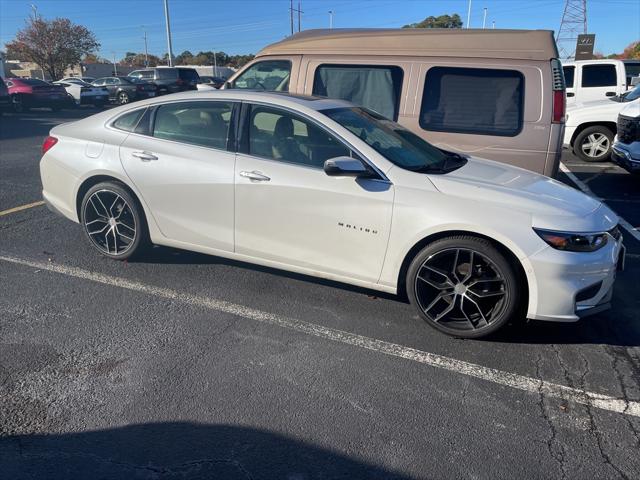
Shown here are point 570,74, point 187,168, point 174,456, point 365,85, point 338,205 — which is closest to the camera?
point 174,456

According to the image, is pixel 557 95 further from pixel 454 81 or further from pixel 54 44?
pixel 54 44

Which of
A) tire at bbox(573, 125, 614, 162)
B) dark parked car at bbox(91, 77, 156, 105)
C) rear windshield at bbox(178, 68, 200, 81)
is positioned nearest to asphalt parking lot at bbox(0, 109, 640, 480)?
tire at bbox(573, 125, 614, 162)

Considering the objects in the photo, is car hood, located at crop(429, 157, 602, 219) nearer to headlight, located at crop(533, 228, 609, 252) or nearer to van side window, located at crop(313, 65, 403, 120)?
headlight, located at crop(533, 228, 609, 252)

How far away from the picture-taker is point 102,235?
480 centimetres

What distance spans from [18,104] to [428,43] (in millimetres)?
21022

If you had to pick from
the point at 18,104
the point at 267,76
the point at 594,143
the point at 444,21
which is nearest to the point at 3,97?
the point at 18,104

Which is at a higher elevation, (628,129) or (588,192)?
(628,129)

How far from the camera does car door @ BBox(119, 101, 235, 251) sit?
163 inches

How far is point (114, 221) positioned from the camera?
4.71 metres

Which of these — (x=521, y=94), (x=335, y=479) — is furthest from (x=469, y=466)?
(x=521, y=94)

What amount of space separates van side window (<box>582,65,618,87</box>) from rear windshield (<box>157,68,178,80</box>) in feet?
66.6

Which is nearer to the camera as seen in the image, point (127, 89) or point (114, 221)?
point (114, 221)

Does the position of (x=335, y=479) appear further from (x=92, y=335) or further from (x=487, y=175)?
(x=487, y=175)

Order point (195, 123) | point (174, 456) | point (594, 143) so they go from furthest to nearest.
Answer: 1. point (594, 143)
2. point (195, 123)
3. point (174, 456)
